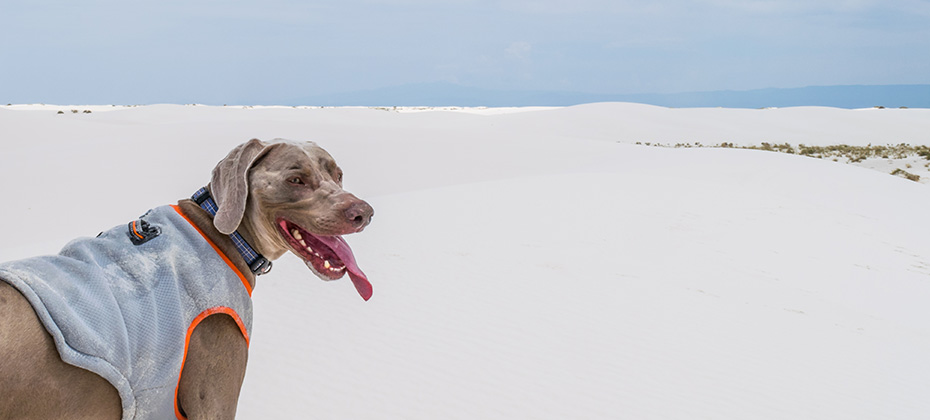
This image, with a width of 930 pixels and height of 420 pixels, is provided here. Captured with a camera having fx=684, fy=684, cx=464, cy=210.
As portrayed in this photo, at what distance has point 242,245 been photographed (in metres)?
2.63

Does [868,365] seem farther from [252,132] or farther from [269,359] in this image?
[252,132]

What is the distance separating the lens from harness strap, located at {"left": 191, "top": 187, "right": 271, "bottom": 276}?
2.63 metres

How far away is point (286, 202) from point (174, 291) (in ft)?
1.70

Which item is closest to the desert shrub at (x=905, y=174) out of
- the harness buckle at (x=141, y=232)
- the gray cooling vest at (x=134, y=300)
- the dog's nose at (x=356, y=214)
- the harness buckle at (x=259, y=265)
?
the dog's nose at (x=356, y=214)

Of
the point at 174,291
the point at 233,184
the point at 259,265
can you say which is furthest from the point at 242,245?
the point at 174,291

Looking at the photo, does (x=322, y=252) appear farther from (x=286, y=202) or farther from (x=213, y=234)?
(x=213, y=234)

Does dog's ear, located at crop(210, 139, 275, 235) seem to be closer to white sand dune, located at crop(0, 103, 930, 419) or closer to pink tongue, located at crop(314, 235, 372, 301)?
pink tongue, located at crop(314, 235, 372, 301)

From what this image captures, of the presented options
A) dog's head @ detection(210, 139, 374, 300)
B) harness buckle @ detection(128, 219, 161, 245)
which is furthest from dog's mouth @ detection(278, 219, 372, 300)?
harness buckle @ detection(128, 219, 161, 245)

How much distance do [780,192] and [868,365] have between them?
8.27m

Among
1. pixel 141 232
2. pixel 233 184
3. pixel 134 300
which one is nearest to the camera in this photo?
pixel 134 300

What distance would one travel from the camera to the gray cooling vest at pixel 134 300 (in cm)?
205

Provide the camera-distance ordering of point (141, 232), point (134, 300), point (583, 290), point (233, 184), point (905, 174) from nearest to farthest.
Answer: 1. point (134, 300)
2. point (141, 232)
3. point (233, 184)
4. point (583, 290)
5. point (905, 174)

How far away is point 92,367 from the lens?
6.72 ft

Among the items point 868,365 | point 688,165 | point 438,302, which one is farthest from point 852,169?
point 438,302
